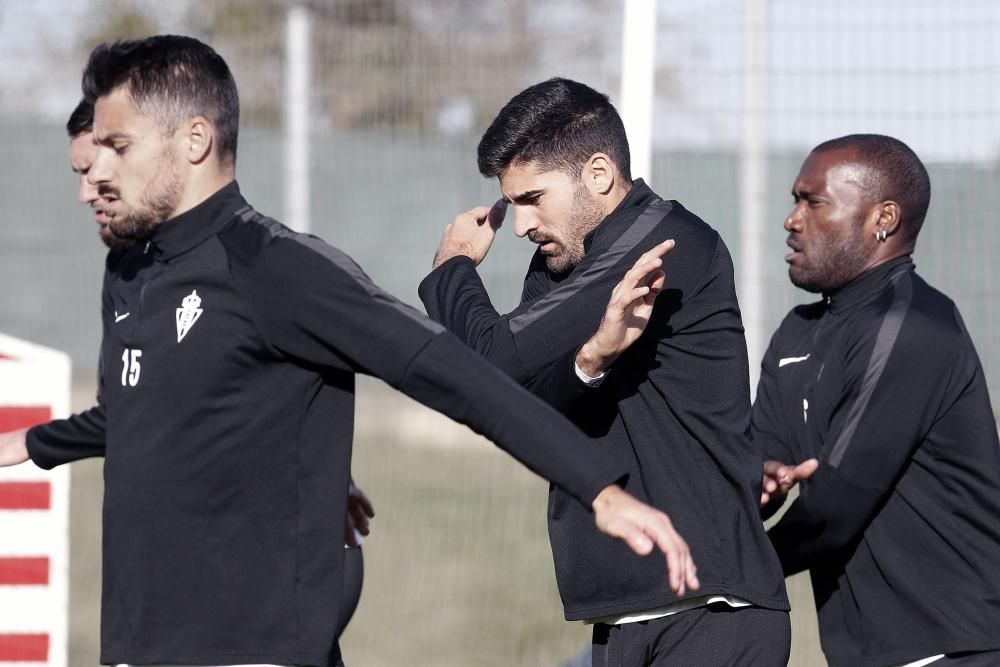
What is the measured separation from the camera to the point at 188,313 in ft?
9.96

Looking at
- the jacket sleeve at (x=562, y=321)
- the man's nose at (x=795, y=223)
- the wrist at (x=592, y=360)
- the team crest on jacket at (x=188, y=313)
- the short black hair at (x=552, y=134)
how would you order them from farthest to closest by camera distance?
the man's nose at (x=795, y=223), the short black hair at (x=552, y=134), the jacket sleeve at (x=562, y=321), the wrist at (x=592, y=360), the team crest on jacket at (x=188, y=313)

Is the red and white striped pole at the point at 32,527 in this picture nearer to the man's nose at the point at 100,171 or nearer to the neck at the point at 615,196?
the man's nose at the point at 100,171

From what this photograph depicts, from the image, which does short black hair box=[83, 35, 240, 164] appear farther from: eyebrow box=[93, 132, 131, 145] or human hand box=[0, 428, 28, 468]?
human hand box=[0, 428, 28, 468]

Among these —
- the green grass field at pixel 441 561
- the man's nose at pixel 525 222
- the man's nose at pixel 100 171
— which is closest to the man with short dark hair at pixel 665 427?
the man's nose at pixel 525 222

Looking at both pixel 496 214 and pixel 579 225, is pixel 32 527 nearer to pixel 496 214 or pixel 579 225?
pixel 496 214

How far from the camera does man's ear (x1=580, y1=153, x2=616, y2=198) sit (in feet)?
12.1

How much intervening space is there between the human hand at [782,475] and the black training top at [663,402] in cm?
35

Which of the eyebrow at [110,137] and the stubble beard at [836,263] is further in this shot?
the stubble beard at [836,263]

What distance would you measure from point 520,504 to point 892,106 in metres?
4.36

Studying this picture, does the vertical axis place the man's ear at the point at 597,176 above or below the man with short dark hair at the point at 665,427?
above

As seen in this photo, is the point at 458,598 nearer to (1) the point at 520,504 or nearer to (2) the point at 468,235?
(1) the point at 520,504

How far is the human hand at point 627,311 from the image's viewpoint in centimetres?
315

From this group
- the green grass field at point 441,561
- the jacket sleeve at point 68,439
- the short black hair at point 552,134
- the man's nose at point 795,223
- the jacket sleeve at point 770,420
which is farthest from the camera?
the green grass field at point 441,561

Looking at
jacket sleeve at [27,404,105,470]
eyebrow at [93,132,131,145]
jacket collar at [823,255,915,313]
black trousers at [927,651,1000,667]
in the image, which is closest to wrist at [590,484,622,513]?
eyebrow at [93,132,131,145]
